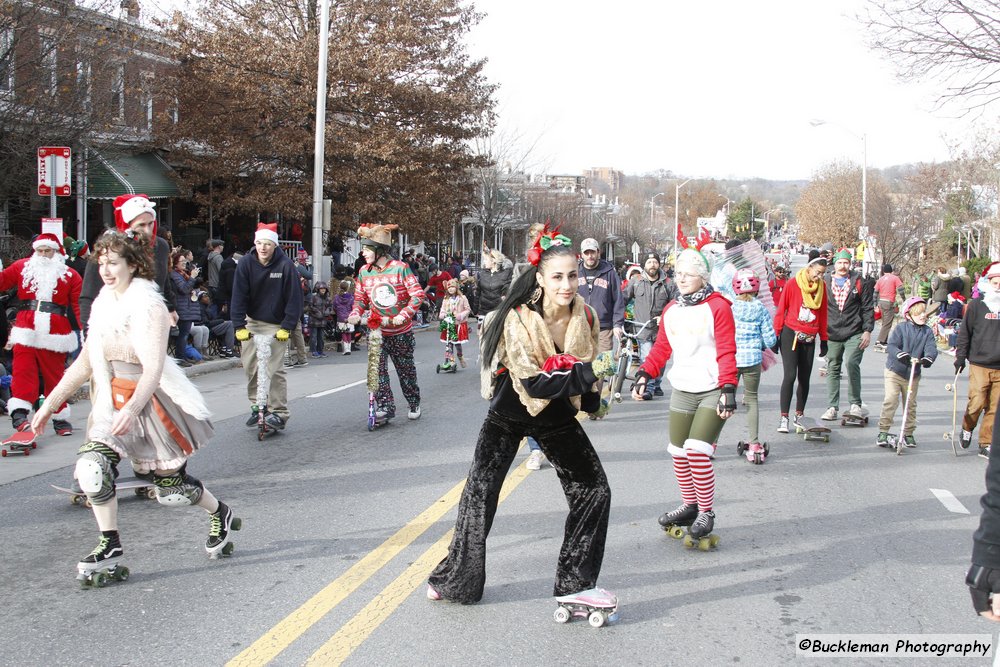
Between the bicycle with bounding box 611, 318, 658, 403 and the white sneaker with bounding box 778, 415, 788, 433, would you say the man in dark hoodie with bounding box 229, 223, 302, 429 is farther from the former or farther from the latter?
the white sneaker with bounding box 778, 415, 788, 433

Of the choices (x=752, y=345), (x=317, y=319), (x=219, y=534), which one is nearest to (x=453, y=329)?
(x=317, y=319)

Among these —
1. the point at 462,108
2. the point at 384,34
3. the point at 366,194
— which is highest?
the point at 384,34

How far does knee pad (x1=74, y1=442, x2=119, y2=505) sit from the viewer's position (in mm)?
4734

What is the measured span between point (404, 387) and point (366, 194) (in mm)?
16135

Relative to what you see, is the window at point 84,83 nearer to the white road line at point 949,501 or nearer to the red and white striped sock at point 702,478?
the red and white striped sock at point 702,478

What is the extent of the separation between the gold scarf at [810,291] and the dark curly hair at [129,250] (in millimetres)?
6744

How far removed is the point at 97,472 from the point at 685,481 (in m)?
3.53

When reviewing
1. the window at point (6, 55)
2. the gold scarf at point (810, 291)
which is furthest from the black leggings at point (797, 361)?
the window at point (6, 55)

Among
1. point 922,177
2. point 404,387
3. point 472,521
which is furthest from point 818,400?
point 922,177

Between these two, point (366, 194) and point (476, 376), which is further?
point (366, 194)

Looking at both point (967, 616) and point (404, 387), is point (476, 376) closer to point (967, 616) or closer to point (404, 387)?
point (404, 387)

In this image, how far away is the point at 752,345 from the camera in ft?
28.1

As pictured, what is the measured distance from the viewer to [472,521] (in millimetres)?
4535

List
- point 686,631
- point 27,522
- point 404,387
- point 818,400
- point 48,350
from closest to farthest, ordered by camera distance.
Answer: point 686,631 → point 27,522 → point 48,350 → point 404,387 → point 818,400
